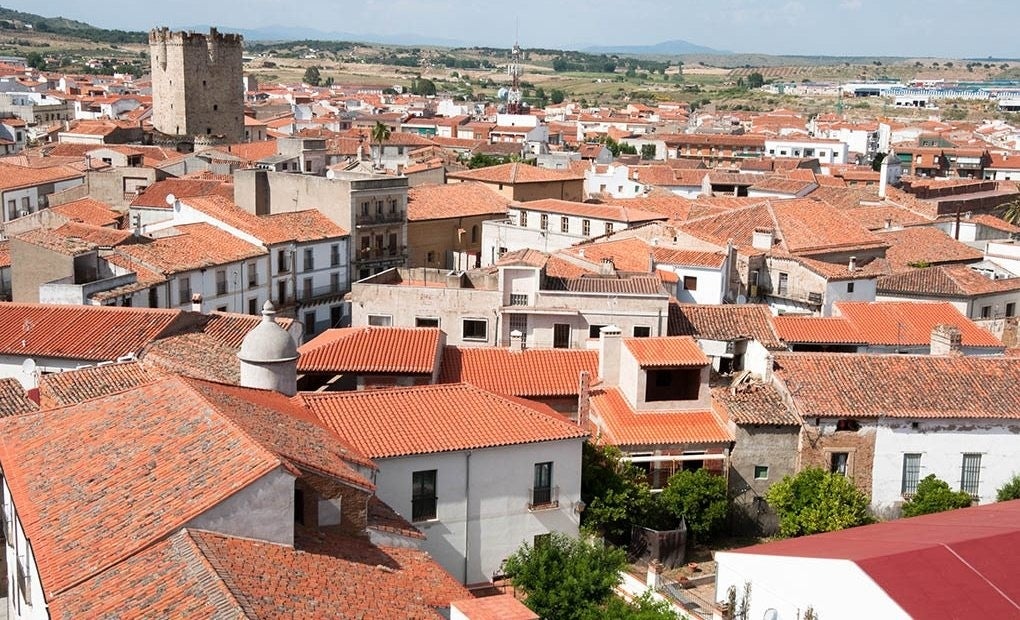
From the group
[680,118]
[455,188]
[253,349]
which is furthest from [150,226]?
[680,118]

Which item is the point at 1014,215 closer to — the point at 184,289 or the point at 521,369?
the point at 521,369

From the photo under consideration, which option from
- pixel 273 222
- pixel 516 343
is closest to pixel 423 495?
pixel 516 343

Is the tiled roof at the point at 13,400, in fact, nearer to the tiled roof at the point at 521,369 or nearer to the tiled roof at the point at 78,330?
the tiled roof at the point at 78,330

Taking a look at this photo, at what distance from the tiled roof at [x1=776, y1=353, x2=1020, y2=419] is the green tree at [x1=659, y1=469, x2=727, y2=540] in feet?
10.6

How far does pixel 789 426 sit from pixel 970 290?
1910cm

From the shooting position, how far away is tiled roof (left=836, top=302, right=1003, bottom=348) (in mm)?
37094

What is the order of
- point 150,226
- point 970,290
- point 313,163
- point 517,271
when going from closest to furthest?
point 517,271, point 970,290, point 150,226, point 313,163

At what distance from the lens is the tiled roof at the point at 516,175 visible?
67438 millimetres

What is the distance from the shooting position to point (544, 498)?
2517cm

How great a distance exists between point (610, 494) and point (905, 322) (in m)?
16.1

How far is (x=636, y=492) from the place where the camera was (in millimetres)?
27188

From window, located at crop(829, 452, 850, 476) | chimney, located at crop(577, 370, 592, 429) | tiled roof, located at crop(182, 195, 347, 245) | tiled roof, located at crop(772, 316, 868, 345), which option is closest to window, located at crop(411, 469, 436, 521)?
chimney, located at crop(577, 370, 592, 429)

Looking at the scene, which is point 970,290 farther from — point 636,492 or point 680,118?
point 680,118

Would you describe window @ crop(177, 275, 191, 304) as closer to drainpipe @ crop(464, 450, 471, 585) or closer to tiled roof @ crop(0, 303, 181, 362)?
tiled roof @ crop(0, 303, 181, 362)
